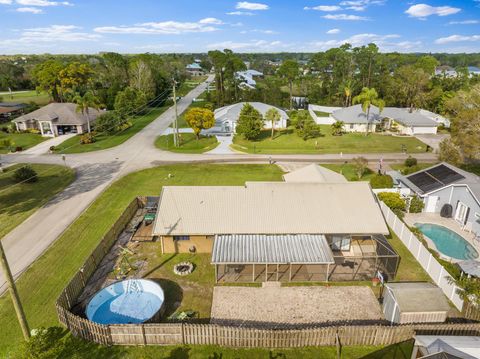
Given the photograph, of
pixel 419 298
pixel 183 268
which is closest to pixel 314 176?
pixel 183 268

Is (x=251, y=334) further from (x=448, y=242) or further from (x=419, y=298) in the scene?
(x=448, y=242)

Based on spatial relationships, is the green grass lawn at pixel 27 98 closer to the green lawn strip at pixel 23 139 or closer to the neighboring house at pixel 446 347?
the green lawn strip at pixel 23 139

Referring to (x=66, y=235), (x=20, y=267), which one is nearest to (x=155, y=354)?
(x=20, y=267)

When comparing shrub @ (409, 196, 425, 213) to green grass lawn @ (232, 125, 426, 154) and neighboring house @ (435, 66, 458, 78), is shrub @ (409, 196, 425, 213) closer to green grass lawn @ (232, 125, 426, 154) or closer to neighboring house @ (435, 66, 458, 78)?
green grass lawn @ (232, 125, 426, 154)

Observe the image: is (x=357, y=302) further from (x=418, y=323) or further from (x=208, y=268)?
(x=208, y=268)

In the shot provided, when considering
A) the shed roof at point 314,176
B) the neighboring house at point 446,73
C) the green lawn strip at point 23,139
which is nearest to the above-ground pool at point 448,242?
the shed roof at point 314,176

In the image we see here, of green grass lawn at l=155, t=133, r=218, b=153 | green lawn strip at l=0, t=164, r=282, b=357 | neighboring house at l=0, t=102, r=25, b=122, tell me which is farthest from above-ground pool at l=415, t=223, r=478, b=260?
neighboring house at l=0, t=102, r=25, b=122

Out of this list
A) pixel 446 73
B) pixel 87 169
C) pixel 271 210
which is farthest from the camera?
pixel 446 73
